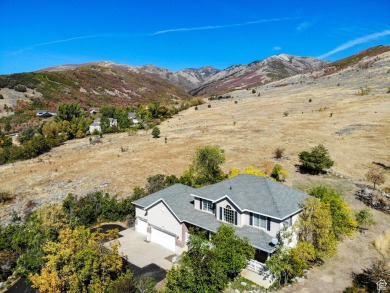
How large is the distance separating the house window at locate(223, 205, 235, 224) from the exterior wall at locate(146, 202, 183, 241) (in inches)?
→ 158

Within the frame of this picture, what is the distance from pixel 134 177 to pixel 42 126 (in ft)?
145

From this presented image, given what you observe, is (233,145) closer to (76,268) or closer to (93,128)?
(93,128)

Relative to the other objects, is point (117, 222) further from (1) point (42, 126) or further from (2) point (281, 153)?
(1) point (42, 126)

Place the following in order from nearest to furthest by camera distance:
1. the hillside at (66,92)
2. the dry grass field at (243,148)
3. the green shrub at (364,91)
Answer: the dry grass field at (243,148) < the green shrub at (364,91) < the hillside at (66,92)

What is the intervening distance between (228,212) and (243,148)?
33.9 meters

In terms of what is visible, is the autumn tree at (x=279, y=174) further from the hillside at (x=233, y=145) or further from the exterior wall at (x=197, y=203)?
the exterior wall at (x=197, y=203)

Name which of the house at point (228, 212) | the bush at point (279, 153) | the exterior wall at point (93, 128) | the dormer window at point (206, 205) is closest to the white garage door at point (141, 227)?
the house at point (228, 212)

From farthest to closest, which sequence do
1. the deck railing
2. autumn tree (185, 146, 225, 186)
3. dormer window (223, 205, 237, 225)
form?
autumn tree (185, 146, 225, 186) < dormer window (223, 205, 237, 225) < the deck railing

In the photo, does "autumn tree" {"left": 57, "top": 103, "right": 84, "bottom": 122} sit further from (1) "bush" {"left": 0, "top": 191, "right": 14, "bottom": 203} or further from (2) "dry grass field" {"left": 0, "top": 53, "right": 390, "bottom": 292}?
(1) "bush" {"left": 0, "top": 191, "right": 14, "bottom": 203}

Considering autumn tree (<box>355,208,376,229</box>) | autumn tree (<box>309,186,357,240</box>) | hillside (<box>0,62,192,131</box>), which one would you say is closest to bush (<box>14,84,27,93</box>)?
hillside (<box>0,62,192,131</box>)

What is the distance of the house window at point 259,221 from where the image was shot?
2281 centimetres

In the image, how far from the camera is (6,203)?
39969 millimetres

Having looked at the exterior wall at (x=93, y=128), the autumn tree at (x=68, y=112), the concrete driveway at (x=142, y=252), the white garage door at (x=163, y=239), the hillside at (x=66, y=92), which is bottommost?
the concrete driveway at (x=142, y=252)

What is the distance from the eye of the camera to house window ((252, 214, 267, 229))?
22.8 metres
